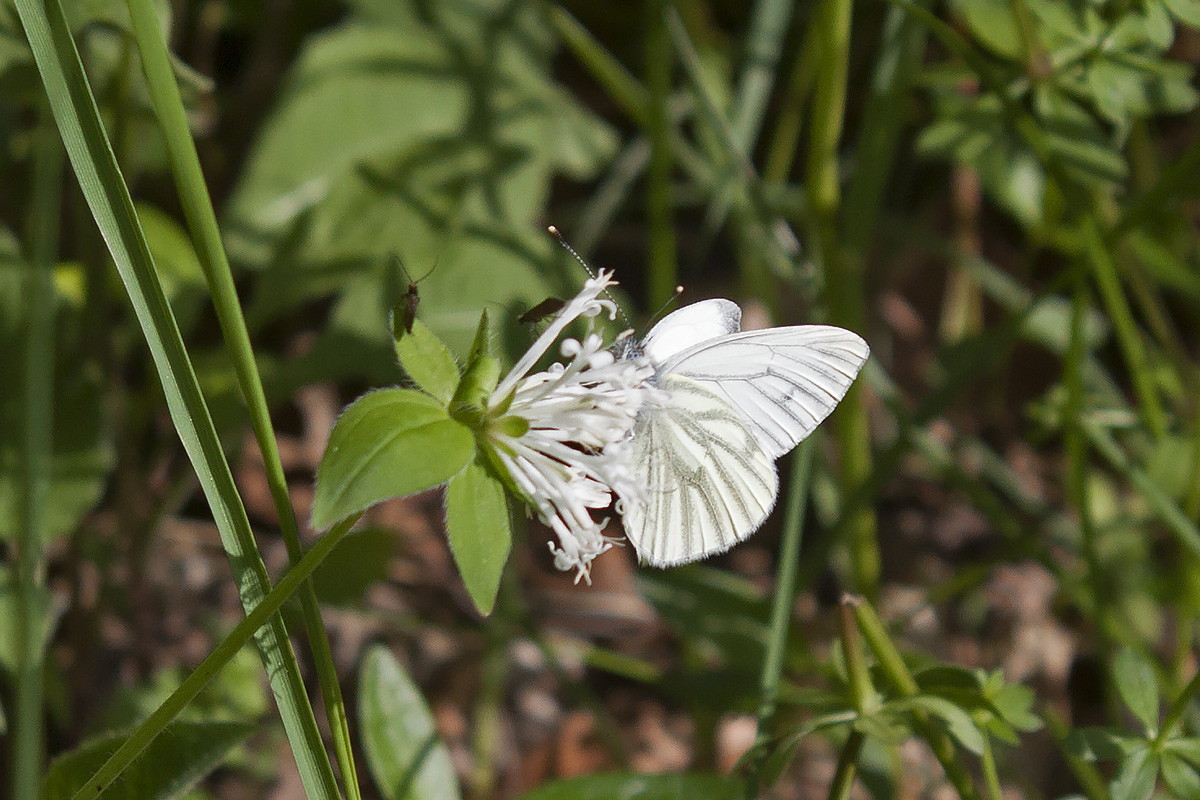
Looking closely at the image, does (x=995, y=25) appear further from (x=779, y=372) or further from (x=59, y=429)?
(x=59, y=429)

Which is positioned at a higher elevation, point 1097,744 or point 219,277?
point 219,277

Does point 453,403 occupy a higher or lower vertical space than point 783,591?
higher

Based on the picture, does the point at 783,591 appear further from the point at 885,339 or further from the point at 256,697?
the point at 885,339

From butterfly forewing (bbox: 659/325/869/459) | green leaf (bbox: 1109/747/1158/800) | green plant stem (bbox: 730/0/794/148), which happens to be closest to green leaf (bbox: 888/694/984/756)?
green leaf (bbox: 1109/747/1158/800)

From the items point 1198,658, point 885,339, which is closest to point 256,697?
point 885,339

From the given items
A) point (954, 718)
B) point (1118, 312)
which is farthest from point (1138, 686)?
point (1118, 312)

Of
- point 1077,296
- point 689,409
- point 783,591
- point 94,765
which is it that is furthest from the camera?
point 1077,296

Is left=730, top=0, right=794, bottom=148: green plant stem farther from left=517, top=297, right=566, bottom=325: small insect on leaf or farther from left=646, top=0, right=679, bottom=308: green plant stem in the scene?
left=517, top=297, right=566, bottom=325: small insect on leaf
